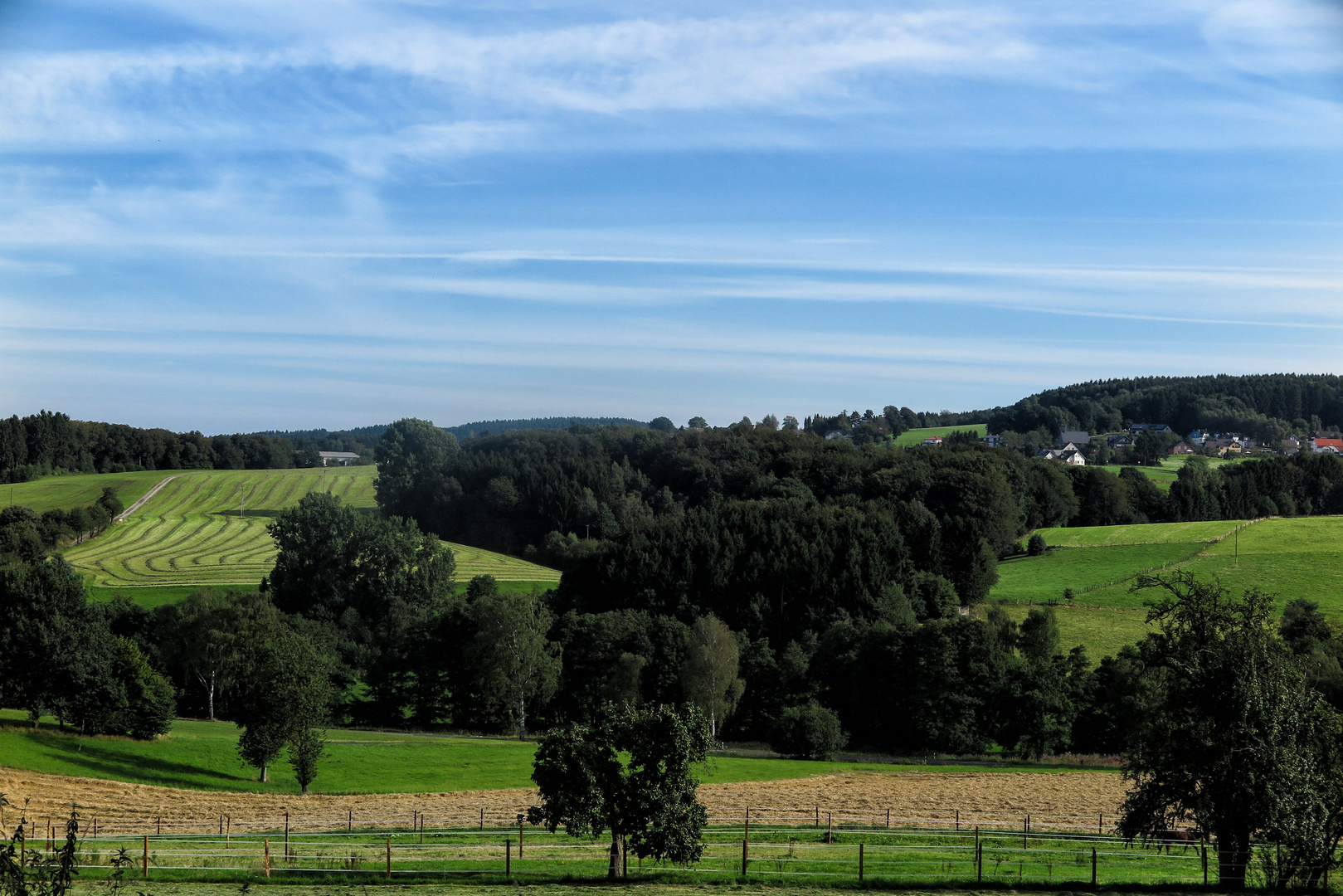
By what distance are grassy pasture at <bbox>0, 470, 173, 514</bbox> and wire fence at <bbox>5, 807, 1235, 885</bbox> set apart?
330 feet

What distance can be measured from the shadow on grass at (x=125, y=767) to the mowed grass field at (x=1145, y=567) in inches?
2289

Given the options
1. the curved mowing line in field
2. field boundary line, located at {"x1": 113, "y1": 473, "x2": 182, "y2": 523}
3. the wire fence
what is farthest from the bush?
field boundary line, located at {"x1": 113, "y1": 473, "x2": 182, "y2": 523}

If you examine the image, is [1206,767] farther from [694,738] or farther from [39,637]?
[39,637]

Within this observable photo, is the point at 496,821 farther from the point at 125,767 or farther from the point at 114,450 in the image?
the point at 114,450

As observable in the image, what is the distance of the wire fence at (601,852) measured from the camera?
2534cm

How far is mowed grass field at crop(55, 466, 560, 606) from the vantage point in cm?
9469

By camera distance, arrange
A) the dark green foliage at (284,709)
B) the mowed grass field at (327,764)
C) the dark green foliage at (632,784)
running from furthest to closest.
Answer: the dark green foliage at (284,709) → the mowed grass field at (327,764) → the dark green foliage at (632,784)

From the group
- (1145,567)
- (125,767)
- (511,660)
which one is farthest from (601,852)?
(1145,567)

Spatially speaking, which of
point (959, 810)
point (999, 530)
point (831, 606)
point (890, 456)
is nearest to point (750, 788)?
point (959, 810)

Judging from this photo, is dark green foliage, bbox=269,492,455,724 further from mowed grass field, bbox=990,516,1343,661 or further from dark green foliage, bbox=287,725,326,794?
mowed grass field, bbox=990,516,1343,661

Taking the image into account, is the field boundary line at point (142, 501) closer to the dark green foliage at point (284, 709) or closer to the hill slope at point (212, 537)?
the hill slope at point (212, 537)

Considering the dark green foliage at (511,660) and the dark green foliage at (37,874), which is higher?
the dark green foliage at (37,874)

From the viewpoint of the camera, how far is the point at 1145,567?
9719cm

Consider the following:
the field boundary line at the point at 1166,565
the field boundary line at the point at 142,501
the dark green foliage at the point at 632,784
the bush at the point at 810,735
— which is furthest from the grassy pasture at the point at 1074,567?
the field boundary line at the point at 142,501
